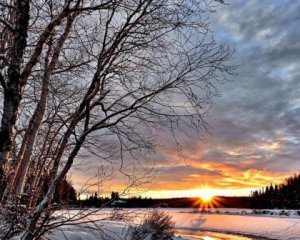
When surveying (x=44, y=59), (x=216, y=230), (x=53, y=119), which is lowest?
(x=216, y=230)

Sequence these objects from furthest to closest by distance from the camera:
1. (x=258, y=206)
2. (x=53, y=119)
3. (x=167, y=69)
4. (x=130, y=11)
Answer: (x=258, y=206), (x=53, y=119), (x=167, y=69), (x=130, y=11)

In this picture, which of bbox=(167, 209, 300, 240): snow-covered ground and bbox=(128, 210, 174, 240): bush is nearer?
bbox=(128, 210, 174, 240): bush

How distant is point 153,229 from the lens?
1622 cm

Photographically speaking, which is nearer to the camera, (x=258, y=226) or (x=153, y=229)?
(x=153, y=229)

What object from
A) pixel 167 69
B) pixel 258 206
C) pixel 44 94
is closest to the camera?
pixel 167 69

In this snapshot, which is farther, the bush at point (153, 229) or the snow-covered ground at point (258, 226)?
the snow-covered ground at point (258, 226)

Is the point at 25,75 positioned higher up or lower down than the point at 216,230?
higher up

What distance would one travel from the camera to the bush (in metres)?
13.6

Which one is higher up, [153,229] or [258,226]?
[258,226]

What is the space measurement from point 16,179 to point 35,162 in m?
3.06

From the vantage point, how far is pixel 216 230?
108ft

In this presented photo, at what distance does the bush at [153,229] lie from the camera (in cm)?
1365

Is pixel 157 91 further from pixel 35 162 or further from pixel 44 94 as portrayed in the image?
pixel 35 162

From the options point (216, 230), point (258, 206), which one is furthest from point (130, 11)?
point (258, 206)
